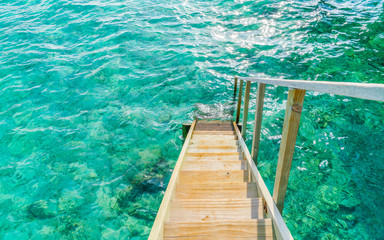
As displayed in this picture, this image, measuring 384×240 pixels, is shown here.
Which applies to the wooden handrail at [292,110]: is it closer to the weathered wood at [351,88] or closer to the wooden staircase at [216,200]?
the weathered wood at [351,88]

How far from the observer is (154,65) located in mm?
8352

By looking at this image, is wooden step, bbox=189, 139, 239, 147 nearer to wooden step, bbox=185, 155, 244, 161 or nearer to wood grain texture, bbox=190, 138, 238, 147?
wood grain texture, bbox=190, 138, 238, 147

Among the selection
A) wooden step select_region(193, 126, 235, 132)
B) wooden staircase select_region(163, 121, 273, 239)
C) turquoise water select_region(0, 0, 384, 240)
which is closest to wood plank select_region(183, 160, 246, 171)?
wooden staircase select_region(163, 121, 273, 239)

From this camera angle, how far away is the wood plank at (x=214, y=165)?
3566mm

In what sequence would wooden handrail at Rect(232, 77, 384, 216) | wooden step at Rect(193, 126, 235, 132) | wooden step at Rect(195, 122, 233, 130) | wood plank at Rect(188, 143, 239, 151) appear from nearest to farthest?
wooden handrail at Rect(232, 77, 384, 216) < wood plank at Rect(188, 143, 239, 151) < wooden step at Rect(193, 126, 235, 132) < wooden step at Rect(195, 122, 233, 130)

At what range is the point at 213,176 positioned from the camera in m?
3.25

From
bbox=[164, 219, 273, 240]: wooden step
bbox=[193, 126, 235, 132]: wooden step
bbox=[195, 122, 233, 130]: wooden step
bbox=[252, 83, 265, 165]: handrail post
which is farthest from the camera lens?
bbox=[195, 122, 233, 130]: wooden step

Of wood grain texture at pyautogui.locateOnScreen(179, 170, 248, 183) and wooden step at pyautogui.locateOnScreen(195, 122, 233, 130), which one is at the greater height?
wood grain texture at pyautogui.locateOnScreen(179, 170, 248, 183)

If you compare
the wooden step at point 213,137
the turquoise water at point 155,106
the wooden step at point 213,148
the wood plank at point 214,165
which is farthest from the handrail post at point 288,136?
the wooden step at point 213,137

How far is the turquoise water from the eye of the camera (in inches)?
160

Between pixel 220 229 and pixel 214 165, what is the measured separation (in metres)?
1.59

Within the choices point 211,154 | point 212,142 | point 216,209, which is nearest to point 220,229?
point 216,209

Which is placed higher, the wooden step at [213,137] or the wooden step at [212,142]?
the wooden step at [212,142]

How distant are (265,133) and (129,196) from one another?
3483 millimetres
